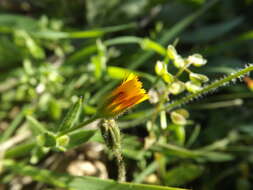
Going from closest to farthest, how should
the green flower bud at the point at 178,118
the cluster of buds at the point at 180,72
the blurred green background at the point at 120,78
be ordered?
the cluster of buds at the point at 180,72 < the green flower bud at the point at 178,118 < the blurred green background at the point at 120,78

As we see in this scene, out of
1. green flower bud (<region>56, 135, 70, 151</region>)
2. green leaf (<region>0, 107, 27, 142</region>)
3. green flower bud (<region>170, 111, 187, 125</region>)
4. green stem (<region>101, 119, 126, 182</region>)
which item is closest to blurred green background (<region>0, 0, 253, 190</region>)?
green leaf (<region>0, 107, 27, 142</region>)

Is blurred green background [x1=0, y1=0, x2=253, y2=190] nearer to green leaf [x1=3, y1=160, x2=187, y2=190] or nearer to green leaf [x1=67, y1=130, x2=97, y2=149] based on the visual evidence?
green leaf [x1=3, y1=160, x2=187, y2=190]

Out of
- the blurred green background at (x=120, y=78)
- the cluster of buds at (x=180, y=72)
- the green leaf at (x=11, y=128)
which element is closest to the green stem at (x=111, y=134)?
the cluster of buds at (x=180, y=72)

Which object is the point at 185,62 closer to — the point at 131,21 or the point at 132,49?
the point at 132,49

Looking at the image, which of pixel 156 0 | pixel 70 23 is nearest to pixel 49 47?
pixel 70 23

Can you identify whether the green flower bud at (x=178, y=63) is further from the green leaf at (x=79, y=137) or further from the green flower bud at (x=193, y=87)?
the green leaf at (x=79, y=137)

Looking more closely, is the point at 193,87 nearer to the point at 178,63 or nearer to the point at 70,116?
the point at 178,63

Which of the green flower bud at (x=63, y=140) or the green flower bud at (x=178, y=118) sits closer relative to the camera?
the green flower bud at (x=63, y=140)
